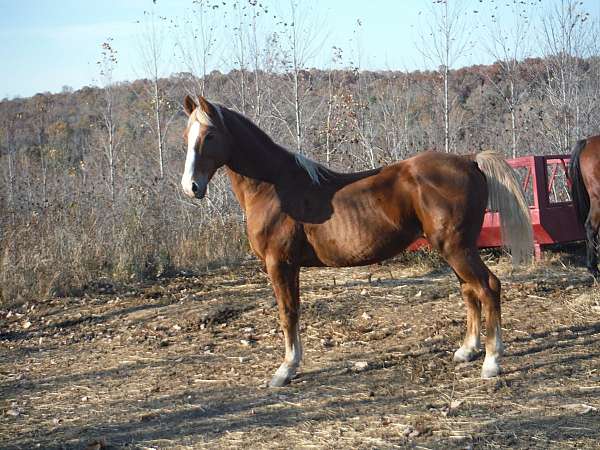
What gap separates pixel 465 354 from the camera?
15.9 ft

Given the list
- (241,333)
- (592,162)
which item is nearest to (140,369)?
(241,333)

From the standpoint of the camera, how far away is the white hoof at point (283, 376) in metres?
4.59

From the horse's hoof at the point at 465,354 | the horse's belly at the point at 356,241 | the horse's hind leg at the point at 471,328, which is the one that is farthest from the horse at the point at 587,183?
the horse's belly at the point at 356,241

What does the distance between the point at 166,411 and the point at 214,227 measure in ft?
20.0

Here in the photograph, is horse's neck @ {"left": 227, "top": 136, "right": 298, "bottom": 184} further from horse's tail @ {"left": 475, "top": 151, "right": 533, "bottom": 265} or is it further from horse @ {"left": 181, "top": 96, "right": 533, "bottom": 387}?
horse's tail @ {"left": 475, "top": 151, "right": 533, "bottom": 265}

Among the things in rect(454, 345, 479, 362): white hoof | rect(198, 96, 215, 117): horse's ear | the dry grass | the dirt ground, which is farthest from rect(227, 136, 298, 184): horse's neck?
the dry grass

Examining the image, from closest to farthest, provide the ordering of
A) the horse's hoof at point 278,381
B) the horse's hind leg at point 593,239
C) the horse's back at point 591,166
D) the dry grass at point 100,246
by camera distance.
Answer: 1. the horse's hoof at point 278,381
2. the horse's hind leg at point 593,239
3. the horse's back at point 591,166
4. the dry grass at point 100,246

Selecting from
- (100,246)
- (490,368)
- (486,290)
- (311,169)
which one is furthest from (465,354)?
(100,246)

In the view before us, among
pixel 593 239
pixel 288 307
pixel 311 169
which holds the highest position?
pixel 311 169

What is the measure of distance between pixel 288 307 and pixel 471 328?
4.74ft

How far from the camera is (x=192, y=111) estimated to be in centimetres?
468

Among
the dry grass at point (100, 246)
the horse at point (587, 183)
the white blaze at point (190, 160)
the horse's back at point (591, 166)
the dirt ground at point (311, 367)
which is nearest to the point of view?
the dirt ground at point (311, 367)

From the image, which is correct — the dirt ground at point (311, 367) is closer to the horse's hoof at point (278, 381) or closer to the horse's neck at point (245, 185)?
the horse's hoof at point (278, 381)

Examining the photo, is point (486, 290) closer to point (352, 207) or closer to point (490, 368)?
point (490, 368)
